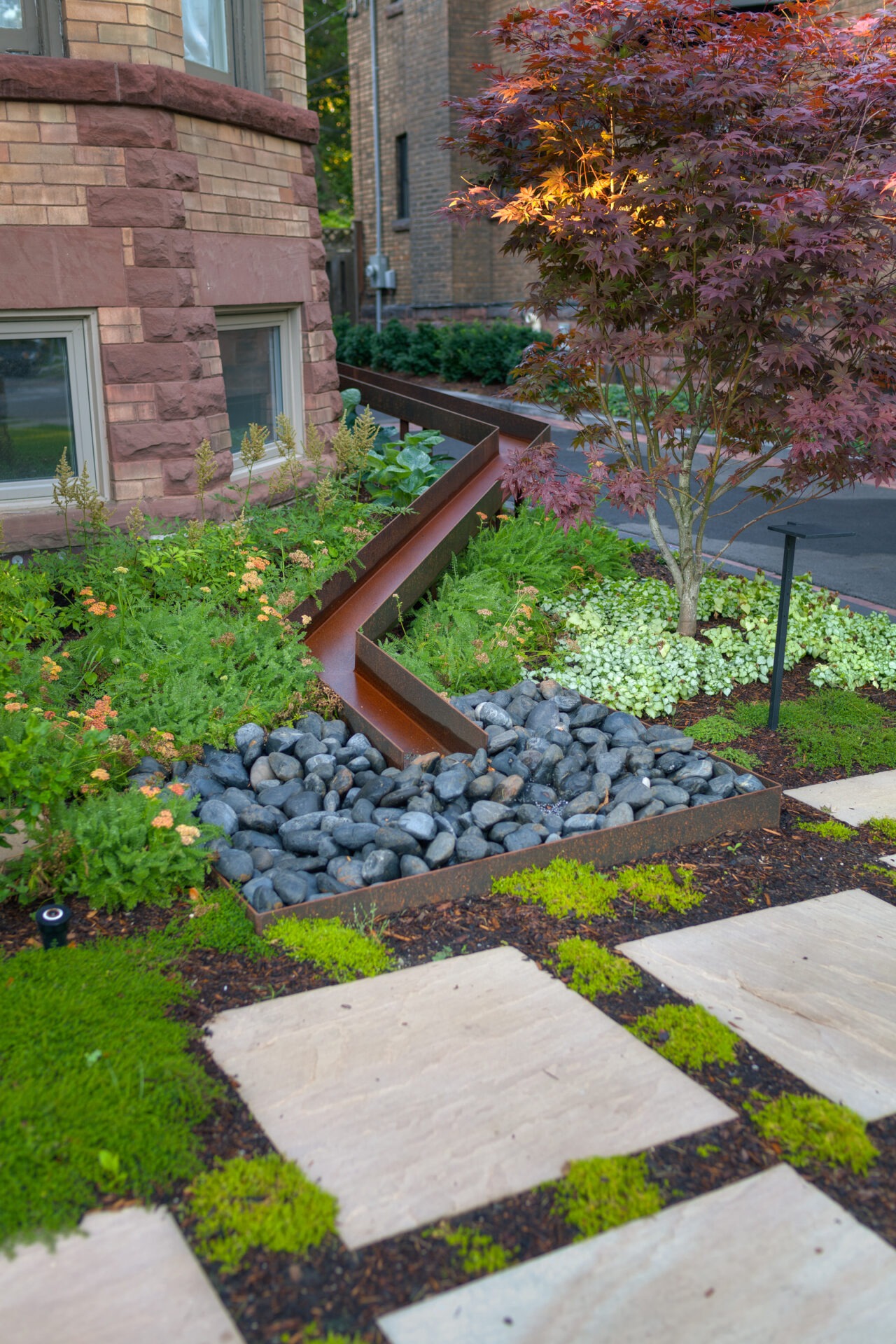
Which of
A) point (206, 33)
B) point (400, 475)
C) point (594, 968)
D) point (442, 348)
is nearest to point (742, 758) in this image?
point (594, 968)

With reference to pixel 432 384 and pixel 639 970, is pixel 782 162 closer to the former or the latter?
pixel 639 970

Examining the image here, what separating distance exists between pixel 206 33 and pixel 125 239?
1753 mm

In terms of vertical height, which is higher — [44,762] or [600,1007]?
[44,762]

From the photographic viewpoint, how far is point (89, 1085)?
8.09 ft

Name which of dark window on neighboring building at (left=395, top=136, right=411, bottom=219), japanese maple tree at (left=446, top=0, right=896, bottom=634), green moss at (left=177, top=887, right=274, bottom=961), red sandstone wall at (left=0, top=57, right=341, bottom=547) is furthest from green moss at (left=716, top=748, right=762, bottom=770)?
dark window on neighboring building at (left=395, top=136, right=411, bottom=219)

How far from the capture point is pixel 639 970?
10.2 feet

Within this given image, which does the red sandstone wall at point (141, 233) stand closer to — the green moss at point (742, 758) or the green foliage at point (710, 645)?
the green foliage at point (710, 645)

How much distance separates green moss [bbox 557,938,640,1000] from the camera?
3002 mm

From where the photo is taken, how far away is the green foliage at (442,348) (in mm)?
18344

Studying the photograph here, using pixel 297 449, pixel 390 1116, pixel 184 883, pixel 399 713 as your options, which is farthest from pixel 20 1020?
pixel 297 449

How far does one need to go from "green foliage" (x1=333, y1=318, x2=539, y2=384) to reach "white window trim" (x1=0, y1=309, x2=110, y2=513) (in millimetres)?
11169

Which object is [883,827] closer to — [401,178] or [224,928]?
[224,928]

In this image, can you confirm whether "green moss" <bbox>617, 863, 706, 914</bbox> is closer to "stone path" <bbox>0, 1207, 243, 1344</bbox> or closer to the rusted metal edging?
the rusted metal edging

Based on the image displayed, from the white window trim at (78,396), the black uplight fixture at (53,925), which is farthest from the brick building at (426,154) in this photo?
the black uplight fixture at (53,925)
